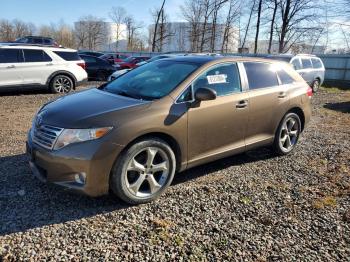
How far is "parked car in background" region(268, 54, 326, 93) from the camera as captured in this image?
14.5 m

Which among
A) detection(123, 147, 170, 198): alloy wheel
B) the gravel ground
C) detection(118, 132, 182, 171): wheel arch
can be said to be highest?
detection(118, 132, 182, 171): wheel arch

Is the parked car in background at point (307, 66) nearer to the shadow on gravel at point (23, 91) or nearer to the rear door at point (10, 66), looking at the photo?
the shadow on gravel at point (23, 91)

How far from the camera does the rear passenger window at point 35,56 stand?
36.6 feet

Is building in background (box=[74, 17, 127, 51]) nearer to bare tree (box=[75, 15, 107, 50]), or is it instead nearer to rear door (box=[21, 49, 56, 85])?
bare tree (box=[75, 15, 107, 50])

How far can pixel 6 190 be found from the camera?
13.7 feet

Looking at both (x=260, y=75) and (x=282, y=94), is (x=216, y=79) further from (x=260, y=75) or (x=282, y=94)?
(x=282, y=94)

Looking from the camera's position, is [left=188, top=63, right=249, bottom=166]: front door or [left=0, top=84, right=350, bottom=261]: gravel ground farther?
[left=188, top=63, right=249, bottom=166]: front door

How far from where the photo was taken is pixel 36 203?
153 inches

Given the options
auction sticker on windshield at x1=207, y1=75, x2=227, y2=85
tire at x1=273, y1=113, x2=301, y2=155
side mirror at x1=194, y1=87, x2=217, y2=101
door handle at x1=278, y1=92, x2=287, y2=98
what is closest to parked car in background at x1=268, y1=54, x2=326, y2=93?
tire at x1=273, y1=113, x2=301, y2=155

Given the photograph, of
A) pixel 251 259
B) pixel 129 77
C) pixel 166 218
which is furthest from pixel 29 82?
pixel 251 259

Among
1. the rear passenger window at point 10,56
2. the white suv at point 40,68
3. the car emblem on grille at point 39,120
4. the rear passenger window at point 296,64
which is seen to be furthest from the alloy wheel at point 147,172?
the rear passenger window at point 296,64

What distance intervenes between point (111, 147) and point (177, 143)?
860 millimetres

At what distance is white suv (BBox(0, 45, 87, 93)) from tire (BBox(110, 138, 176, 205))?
8.44 metres

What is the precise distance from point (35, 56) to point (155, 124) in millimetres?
8837
